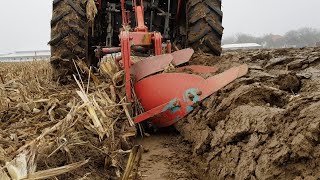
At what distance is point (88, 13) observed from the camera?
4281mm

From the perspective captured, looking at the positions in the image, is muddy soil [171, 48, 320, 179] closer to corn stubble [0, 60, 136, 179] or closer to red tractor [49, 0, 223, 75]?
corn stubble [0, 60, 136, 179]

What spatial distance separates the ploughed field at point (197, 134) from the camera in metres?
1.70

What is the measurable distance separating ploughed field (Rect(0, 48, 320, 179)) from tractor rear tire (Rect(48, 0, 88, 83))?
43.6 inches

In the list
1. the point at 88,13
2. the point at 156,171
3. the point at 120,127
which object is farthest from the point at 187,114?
the point at 88,13

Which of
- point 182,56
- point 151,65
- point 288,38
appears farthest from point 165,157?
point 288,38

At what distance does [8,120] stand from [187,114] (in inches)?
48.6

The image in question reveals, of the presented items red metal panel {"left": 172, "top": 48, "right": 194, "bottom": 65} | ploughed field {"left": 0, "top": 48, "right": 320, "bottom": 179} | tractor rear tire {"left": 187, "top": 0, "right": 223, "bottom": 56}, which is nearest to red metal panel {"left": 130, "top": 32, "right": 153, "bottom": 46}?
red metal panel {"left": 172, "top": 48, "right": 194, "bottom": 65}

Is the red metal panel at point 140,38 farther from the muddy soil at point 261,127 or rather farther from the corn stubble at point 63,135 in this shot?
the muddy soil at point 261,127

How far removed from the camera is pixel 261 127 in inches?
77.2

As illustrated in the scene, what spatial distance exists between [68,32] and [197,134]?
88.7 inches

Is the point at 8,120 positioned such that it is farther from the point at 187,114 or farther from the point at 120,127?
the point at 187,114

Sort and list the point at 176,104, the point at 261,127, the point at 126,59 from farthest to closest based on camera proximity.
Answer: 1. the point at 126,59
2. the point at 176,104
3. the point at 261,127

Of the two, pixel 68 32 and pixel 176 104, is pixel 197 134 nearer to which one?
pixel 176 104

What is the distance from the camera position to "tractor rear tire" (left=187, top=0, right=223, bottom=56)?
4.34 meters
